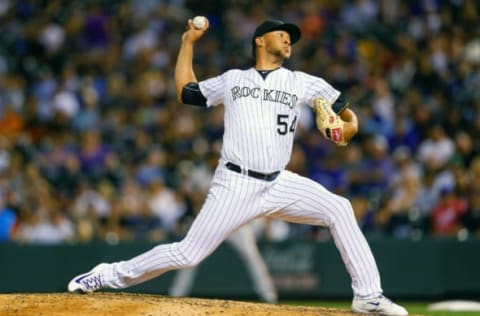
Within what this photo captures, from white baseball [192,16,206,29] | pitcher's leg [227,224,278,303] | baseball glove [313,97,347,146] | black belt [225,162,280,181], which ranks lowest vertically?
pitcher's leg [227,224,278,303]

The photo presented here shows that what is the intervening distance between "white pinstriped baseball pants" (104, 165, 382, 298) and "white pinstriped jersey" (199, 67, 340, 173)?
0.14 metres

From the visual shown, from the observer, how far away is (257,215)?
7.35 m

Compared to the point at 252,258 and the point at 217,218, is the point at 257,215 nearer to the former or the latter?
the point at 217,218

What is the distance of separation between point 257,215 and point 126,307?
1.06 metres

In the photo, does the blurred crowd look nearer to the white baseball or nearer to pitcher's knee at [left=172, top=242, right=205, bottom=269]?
the white baseball

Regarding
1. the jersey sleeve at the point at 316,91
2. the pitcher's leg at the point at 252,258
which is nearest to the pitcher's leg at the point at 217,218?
the jersey sleeve at the point at 316,91

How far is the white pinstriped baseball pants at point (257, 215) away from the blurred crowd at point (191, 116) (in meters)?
6.77

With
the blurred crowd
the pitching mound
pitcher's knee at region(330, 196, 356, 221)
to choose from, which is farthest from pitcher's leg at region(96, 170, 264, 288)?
the blurred crowd

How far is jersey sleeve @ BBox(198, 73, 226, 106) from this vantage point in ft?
24.9

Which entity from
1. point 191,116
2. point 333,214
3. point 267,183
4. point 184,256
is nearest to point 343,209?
point 333,214

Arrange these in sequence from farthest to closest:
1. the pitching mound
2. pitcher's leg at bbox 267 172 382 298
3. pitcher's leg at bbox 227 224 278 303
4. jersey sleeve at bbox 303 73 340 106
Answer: pitcher's leg at bbox 227 224 278 303 < jersey sleeve at bbox 303 73 340 106 < pitcher's leg at bbox 267 172 382 298 < the pitching mound

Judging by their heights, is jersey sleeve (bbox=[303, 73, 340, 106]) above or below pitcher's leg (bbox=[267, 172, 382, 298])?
above

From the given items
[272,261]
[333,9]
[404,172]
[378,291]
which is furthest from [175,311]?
[333,9]

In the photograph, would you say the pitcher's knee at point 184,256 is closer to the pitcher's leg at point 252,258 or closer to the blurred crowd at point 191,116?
the pitcher's leg at point 252,258
